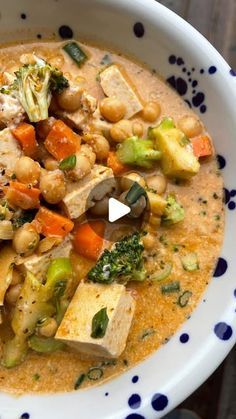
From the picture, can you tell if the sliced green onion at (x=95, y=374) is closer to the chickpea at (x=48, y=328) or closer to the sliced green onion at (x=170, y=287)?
the chickpea at (x=48, y=328)

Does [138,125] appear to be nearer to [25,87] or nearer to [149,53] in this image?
[149,53]

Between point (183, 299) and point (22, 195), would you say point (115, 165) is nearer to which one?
point (22, 195)

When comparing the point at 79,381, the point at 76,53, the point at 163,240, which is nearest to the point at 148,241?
the point at 163,240

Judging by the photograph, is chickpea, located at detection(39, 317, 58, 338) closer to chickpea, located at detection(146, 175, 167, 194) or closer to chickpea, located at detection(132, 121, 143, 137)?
chickpea, located at detection(146, 175, 167, 194)

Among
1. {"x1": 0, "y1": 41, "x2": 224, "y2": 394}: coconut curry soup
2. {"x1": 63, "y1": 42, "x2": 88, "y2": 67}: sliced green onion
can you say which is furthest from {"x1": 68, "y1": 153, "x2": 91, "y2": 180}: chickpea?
{"x1": 63, "y1": 42, "x2": 88, "y2": 67}: sliced green onion

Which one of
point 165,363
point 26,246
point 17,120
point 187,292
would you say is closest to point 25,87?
point 17,120
